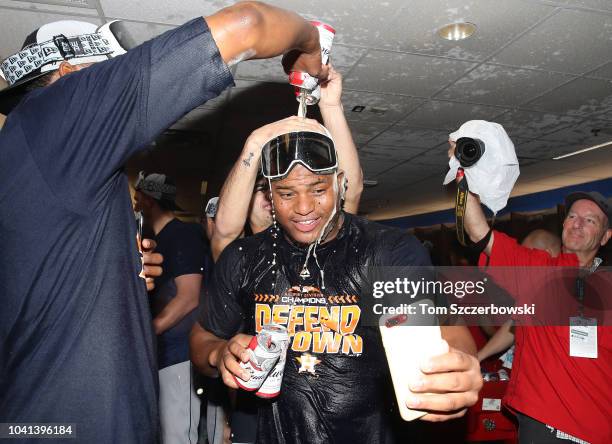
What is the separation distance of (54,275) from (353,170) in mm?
1688

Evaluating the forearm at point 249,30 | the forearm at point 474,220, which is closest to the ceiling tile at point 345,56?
the forearm at point 474,220

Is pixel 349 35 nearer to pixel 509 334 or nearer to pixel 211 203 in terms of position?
pixel 211 203

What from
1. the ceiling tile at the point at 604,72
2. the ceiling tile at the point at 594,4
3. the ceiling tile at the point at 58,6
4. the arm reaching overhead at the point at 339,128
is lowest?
the arm reaching overhead at the point at 339,128

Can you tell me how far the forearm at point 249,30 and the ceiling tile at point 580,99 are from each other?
5413mm

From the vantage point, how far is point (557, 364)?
288 centimetres

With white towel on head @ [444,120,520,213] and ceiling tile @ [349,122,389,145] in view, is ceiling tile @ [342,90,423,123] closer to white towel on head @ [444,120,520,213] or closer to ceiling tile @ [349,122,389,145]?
ceiling tile @ [349,122,389,145]

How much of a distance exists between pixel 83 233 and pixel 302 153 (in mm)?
1134

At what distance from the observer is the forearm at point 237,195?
2314mm

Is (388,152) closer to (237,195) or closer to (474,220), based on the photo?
(474,220)

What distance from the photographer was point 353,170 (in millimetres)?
2490

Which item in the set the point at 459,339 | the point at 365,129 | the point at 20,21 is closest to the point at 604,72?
the point at 365,129

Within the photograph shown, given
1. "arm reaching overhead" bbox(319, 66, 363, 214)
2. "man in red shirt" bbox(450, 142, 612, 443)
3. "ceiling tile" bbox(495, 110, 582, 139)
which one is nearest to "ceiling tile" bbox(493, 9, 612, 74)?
"ceiling tile" bbox(495, 110, 582, 139)

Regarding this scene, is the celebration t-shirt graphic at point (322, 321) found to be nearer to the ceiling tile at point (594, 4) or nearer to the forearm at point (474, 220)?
the forearm at point (474, 220)

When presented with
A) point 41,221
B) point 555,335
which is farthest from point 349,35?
point 41,221
